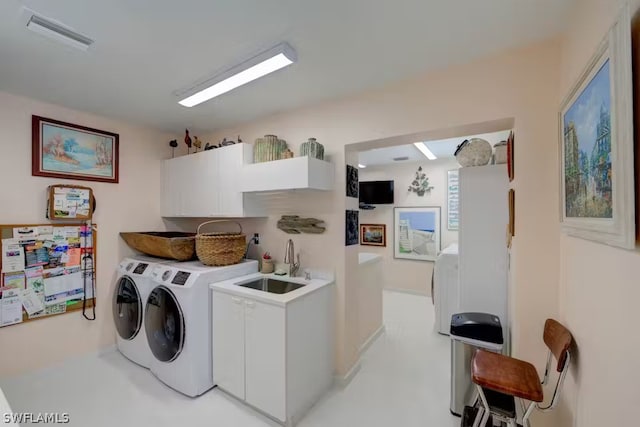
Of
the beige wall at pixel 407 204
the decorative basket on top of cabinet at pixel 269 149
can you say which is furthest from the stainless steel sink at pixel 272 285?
the beige wall at pixel 407 204

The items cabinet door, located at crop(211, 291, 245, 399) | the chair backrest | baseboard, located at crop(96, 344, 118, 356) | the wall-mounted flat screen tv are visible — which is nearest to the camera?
the chair backrest

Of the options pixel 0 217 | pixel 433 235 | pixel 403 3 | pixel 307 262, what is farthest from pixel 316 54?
pixel 433 235

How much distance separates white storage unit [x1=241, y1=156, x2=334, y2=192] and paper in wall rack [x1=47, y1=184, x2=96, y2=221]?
64.7 inches

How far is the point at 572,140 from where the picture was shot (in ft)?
4.00

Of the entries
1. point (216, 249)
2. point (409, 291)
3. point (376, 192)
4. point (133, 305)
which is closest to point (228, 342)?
point (216, 249)

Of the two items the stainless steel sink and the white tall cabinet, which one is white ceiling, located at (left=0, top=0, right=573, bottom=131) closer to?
the white tall cabinet

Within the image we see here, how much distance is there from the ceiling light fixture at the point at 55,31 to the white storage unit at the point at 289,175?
1.31 meters

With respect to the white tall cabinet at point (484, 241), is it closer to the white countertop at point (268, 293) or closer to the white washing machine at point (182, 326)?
the white countertop at point (268, 293)

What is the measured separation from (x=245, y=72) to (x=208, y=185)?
1413 millimetres

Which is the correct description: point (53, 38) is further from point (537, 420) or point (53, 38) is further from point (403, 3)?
point (537, 420)

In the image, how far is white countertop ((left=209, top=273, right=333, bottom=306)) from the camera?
1876 mm

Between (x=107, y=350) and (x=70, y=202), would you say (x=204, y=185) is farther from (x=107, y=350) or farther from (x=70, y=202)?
(x=107, y=350)

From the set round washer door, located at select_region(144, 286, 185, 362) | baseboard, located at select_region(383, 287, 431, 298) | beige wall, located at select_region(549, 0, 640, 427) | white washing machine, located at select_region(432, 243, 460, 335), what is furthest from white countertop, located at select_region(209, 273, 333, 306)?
baseboard, located at select_region(383, 287, 431, 298)

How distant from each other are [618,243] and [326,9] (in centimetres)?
156
